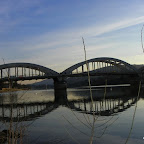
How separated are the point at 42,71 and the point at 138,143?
80.3 meters

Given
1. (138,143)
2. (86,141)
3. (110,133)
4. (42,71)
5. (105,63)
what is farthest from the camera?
(105,63)

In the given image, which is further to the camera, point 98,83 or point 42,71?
point 98,83

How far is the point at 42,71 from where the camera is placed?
292ft

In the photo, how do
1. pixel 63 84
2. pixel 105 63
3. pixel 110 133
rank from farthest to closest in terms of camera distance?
pixel 105 63
pixel 63 84
pixel 110 133

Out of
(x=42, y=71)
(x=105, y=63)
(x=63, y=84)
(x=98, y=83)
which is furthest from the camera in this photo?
(x=98, y=83)

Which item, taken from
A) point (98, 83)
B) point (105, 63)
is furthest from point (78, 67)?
point (98, 83)

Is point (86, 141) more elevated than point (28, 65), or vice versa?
point (28, 65)

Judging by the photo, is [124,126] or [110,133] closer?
[110,133]

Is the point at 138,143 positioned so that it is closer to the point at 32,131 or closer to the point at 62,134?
the point at 62,134

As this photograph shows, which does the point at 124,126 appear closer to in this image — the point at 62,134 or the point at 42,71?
the point at 62,134

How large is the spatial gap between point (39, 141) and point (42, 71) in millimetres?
78292

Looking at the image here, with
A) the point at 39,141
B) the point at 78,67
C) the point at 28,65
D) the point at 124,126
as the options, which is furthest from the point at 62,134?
the point at 78,67

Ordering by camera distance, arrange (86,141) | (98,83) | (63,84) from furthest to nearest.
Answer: (98,83) → (63,84) → (86,141)

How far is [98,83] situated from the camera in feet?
548
